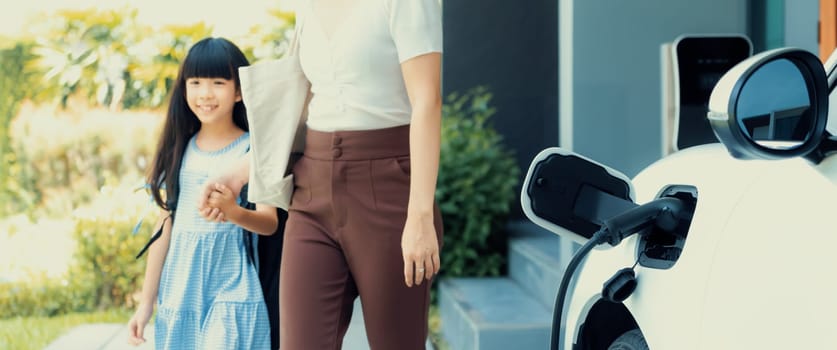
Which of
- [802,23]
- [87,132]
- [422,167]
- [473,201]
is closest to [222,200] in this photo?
[422,167]

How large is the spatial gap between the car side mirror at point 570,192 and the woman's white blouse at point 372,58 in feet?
1.64

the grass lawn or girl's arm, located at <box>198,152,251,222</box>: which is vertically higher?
girl's arm, located at <box>198,152,251,222</box>

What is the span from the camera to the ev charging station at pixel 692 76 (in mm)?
4688

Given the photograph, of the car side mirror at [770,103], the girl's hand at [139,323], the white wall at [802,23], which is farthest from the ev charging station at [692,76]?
the car side mirror at [770,103]

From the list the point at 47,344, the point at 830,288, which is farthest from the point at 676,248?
the point at 47,344

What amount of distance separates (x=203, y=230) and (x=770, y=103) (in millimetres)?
1932

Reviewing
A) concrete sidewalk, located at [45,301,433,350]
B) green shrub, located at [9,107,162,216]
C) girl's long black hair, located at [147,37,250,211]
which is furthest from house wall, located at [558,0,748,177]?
green shrub, located at [9,107,162,216]

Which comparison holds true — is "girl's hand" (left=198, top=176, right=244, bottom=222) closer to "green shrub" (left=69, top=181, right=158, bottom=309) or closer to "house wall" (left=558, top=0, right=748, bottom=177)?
"house wall" (left=558, top=0, right=748, bottom=177)

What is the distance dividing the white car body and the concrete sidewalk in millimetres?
3734

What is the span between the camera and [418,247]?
2.33m

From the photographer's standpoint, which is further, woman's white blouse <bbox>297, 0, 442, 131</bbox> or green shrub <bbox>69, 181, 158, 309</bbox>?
green shrub <bbox>69, 181, 158, 309</bbox>

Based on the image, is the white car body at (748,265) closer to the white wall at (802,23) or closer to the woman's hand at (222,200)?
the woman's hand at (222,200)

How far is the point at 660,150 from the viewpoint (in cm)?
517

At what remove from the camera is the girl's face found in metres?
3.17
